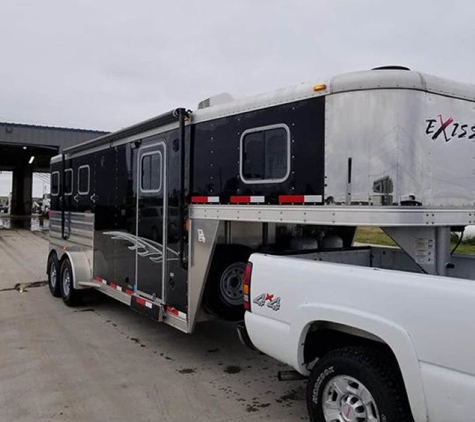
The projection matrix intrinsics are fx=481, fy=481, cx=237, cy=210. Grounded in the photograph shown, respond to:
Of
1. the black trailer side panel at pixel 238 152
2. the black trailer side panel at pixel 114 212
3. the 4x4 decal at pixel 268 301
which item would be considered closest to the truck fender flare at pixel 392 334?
the 4x4 decal at pixel 268 301

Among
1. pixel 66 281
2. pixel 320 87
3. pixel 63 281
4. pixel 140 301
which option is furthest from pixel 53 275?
pixel 320 87

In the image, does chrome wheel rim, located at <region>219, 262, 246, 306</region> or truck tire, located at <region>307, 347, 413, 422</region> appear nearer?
truck tire, located at <region>307, 347, 413, 422</region>

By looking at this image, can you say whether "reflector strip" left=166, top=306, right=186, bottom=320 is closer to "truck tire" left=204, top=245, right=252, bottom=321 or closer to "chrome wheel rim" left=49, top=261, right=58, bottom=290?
"truck tire" left=204, top=245, right=252, bottom=321

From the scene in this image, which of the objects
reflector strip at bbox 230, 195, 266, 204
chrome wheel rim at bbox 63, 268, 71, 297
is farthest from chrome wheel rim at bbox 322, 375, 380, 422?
chrome wheel rim at bbox 63, 268, 71, 297

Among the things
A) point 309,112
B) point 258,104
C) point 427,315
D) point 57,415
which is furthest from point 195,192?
point 427,315

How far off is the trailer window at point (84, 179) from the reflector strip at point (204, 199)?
10.8 ft

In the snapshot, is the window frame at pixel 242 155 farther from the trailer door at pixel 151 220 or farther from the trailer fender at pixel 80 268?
the trailer fender at pixel 80 268

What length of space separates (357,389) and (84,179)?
6114 millimetres

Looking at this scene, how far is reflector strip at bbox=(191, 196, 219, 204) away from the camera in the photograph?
473cm

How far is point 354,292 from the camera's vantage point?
297 cm

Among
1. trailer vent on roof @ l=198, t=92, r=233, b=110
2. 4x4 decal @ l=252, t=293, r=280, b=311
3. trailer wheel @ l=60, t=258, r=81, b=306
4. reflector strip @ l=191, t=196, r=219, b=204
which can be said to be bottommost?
trailer wheel @ l=60, t=258, r=81, b=306

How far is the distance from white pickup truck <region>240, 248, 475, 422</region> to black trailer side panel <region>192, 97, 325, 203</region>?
2.24 feet

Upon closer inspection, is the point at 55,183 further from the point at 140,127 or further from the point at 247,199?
the point at 247,199

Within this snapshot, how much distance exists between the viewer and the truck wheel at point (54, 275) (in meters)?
8.66
